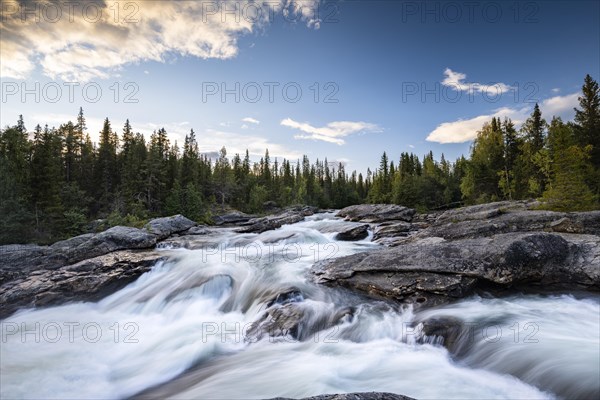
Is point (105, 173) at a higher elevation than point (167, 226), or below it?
higher

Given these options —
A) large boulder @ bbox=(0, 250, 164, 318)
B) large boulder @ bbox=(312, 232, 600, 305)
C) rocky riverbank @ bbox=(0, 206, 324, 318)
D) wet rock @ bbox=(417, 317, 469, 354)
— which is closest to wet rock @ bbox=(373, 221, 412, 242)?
large boulder @ bbox=(312, 232, 600, 305)

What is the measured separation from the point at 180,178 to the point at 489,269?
53.8 metres

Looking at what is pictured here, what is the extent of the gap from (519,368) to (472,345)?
910 millimetres

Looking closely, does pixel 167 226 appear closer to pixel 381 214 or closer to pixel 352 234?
pixel 352 234

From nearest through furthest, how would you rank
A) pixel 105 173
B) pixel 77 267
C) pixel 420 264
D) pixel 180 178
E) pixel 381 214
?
pixel 420 264
pixel 77 267
pixel 381 214
pixel 105 173
pixel 180 178

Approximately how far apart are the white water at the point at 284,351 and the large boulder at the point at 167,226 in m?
9.48

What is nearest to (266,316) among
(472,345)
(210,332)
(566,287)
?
(210,332)

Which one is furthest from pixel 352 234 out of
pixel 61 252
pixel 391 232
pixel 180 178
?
pixel 180 178

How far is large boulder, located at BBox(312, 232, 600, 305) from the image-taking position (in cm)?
787

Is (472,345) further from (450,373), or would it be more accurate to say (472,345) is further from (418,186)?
(418,186)

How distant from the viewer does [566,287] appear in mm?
8000

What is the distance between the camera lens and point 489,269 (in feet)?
26.1

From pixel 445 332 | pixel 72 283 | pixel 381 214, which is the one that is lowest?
pixel 445 332

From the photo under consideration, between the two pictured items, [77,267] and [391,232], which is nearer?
[77,267]
